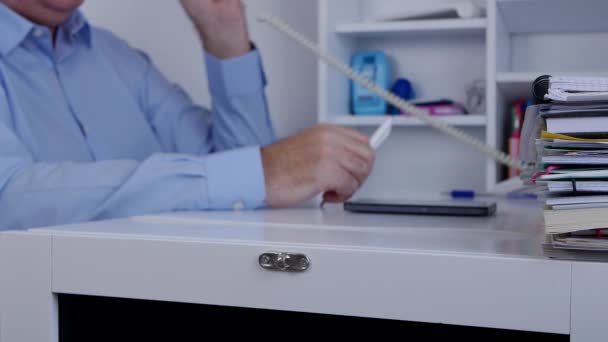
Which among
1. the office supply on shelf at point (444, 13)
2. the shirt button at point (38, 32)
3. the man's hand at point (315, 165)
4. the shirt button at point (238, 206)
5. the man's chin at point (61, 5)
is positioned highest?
the office supply on shelf at point (444, 13)

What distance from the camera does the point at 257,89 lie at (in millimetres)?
1402

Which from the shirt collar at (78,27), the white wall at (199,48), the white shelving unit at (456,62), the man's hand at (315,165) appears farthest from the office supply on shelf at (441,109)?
the shirt collar at (78,27)

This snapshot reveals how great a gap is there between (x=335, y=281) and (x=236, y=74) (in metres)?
0.89

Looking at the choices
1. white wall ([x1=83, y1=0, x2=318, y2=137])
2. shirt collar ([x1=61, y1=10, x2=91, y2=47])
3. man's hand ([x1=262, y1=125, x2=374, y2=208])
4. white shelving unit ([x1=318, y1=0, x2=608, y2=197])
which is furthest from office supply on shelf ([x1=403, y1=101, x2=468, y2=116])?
shirt collar ([x1=61, y1=10, x2=91, y2=47])

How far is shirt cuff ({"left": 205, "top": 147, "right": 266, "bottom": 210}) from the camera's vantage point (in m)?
0.97

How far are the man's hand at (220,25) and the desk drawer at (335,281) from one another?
2.43 ft

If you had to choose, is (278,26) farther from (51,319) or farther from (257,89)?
(51,319)

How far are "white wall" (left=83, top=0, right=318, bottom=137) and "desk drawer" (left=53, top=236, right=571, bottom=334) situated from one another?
1.24 metres

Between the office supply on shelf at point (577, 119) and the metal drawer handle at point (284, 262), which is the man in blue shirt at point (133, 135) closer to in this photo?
the metal drawer handle at point (284, 262)

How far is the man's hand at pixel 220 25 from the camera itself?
130 cm

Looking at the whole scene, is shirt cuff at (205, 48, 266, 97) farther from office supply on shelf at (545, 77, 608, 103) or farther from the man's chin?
office supply on shelf at (545, 77, 608, 103)

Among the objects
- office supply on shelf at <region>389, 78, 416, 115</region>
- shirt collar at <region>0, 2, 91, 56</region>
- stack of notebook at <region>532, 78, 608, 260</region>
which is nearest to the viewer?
stack of notebook at <region>532, 78, 608, 260</region>

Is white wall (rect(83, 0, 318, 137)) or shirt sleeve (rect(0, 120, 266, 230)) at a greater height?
white wall (rect(83, 0, 318, 137))

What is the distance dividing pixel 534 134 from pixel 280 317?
0.26 m
